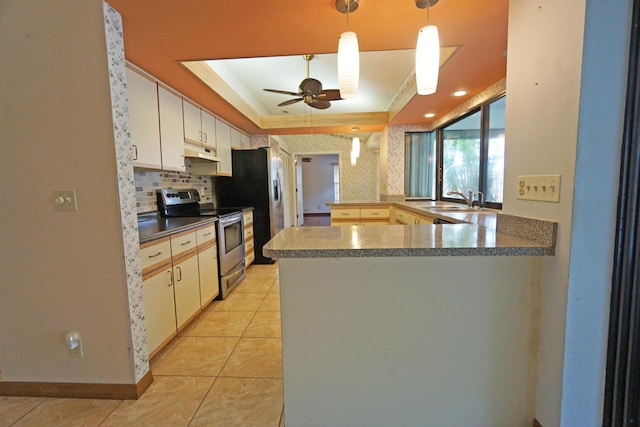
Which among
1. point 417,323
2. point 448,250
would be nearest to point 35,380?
point 417,323

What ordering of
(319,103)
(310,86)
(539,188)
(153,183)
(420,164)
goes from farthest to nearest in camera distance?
(420,164) → (319,103) → (153,183) → (310,86) → (539,188)

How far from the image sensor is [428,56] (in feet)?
3.90

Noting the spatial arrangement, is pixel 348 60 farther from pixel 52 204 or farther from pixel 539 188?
pixel 52 204

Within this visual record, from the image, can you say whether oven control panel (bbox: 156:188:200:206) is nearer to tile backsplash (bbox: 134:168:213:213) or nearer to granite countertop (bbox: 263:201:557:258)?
tile backsplash (bbox: 134:168:213:213)

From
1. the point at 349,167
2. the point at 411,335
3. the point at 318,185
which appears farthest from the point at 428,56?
the point at 318,185

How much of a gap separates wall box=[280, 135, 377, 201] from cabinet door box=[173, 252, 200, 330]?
17.5 feet

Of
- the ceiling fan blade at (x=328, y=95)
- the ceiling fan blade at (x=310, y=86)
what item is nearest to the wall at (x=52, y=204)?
the ceiling fan blade at (x=310, y=86)

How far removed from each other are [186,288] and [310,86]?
6.83 feet

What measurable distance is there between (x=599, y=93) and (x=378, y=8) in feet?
3.54

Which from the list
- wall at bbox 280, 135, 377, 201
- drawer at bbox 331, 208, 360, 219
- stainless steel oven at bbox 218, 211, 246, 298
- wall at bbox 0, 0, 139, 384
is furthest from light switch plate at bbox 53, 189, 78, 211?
wall at bbox 280, 135, 377, 201

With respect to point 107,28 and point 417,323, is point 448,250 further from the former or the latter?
point 107,28

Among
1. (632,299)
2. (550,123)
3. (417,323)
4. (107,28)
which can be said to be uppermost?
(107,28)

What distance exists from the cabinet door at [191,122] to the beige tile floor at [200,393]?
1822 millimetres

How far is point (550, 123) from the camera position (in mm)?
1011
